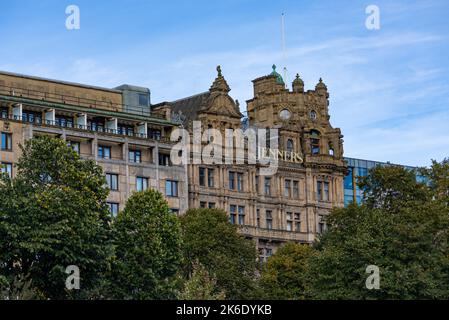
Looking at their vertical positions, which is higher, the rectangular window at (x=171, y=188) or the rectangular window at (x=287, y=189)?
the rectangular window at (x=287, y=189)

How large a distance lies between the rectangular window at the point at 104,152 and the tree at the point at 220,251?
14001mm

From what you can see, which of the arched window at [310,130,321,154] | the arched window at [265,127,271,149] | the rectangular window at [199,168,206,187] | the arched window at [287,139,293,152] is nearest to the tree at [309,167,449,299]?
the rectangular window at [199,168,206,187]

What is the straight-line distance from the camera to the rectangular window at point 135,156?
488ft

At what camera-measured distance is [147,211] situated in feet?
376

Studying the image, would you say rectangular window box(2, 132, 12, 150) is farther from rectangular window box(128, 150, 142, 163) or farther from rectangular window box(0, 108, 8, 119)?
rectangular window box(128, 150, 142, 163)

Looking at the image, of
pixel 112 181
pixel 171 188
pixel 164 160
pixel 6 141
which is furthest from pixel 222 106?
pixel 6 141

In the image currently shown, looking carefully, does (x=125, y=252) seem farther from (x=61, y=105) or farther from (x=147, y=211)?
(x=61, y=105)

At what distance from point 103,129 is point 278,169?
25.4 m

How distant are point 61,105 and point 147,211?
3290 cm

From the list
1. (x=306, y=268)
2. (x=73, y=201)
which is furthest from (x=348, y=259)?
(x=73, y=201)

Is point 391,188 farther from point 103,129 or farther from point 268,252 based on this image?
point 103,129

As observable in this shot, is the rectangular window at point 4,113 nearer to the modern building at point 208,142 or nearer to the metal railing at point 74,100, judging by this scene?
the modern building at point 208,142

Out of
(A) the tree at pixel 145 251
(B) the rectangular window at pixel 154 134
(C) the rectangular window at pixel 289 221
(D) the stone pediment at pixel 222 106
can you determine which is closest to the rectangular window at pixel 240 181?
(D) the stone pediment at pixel 222 106
